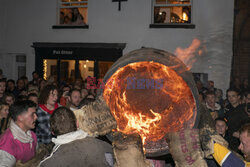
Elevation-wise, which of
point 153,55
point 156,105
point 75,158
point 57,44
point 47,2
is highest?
point 47,2

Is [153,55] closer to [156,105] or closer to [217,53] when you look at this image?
[156,105]

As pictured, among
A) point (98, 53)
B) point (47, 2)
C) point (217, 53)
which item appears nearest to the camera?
point (217, 53)

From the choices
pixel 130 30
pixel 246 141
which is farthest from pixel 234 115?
pixel 130 30

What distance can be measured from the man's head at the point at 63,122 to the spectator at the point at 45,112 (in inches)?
52.1

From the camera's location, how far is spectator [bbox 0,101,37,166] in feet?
9.40

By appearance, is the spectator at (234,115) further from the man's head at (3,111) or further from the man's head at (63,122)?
the man's head at (3,111)

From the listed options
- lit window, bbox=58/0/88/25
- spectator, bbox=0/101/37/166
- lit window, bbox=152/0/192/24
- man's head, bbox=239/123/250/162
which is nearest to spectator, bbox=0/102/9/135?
spectator, bbox=0/101/37/166

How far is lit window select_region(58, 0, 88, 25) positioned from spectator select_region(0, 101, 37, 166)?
836 cm

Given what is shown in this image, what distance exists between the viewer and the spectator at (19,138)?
2865 millimetres

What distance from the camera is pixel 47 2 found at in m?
11.5

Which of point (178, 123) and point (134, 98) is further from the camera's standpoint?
point (134, 98)

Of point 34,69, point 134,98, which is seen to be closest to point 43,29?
point 34,69

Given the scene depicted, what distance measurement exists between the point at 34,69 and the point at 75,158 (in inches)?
386

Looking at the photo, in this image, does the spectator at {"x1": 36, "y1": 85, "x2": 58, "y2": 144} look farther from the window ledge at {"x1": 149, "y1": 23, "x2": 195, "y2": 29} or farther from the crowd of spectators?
the window ledge at {"x1": 149, "y1": 23, "x2": 195, "y2": 29}
